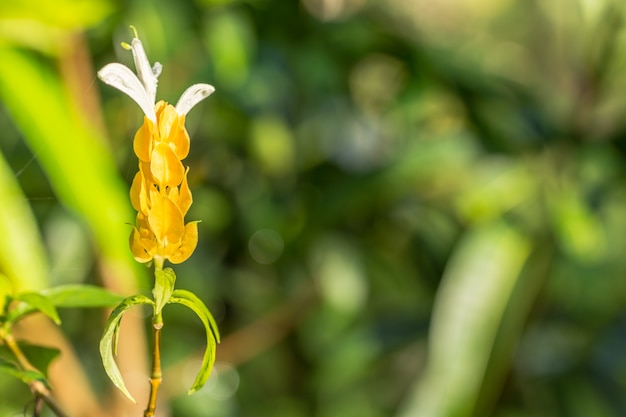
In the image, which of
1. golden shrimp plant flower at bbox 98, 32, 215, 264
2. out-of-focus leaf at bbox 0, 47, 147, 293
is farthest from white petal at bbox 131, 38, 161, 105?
out-of-focus leaf at bbox 0, 47, 147, 293

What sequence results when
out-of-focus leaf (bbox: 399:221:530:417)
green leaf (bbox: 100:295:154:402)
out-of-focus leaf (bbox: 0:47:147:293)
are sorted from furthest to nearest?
1. out-of-focus leaf (bbox: 399:221:530:417)
2. out-of-focus leaf (bbox: 0:47:147:293)
3. green leaf (bbox: 100:295:154:402)

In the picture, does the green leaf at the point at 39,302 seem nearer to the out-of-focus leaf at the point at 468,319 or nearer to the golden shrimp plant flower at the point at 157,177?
the golden shrimp plant flower at the point at 157,177

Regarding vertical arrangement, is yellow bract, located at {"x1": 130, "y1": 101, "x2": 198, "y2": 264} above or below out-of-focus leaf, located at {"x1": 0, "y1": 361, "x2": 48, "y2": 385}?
above

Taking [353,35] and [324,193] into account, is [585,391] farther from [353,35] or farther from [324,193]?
[353,35]

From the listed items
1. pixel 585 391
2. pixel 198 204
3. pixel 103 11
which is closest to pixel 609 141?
pixel 585 391

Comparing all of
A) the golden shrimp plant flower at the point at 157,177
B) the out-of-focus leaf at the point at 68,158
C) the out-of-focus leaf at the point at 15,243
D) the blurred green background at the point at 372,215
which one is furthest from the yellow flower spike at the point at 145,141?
the blurred green background at the point at 372,215

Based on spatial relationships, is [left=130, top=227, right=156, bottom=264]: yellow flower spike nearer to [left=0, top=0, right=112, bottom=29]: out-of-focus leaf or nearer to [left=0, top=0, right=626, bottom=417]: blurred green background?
[left=0, top=0, right=112, bottom=29]: out-of-focus leaf

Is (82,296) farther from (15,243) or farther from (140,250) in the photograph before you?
(15,243)
